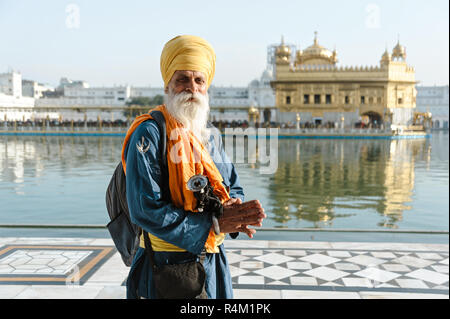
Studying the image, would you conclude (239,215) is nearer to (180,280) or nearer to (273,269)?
(180,280)

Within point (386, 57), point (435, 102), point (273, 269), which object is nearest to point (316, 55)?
point (386, 57)

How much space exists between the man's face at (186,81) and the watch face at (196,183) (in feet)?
1.06

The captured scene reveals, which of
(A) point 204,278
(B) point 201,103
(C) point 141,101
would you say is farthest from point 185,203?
(C) point 141,101

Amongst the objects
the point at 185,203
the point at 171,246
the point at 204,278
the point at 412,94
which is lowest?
the point at 204,278

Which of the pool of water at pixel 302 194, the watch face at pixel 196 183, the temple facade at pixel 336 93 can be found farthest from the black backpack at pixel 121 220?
the temple facade at pixel 336 93

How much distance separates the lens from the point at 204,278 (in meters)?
1.48

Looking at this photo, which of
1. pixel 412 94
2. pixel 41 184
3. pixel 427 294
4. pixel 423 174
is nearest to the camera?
pixel 427 294

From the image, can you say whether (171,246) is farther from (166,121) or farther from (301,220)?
(301,220)

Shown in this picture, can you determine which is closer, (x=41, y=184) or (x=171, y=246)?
(x=171, y=246)

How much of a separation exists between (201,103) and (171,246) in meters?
0.50

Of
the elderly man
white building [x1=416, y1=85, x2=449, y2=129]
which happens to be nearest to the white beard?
the elderly man

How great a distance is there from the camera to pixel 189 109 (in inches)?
61.5

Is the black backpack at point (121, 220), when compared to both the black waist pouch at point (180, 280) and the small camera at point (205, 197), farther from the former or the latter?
the small camera at point (205, 197)

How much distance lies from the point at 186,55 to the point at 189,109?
180 millimetres
